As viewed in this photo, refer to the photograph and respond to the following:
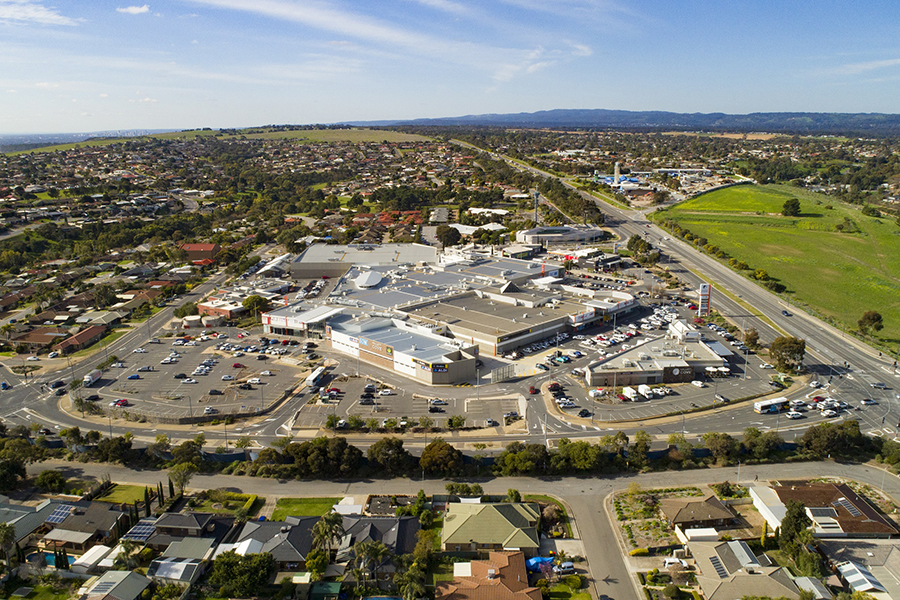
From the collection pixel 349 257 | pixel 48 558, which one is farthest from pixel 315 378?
pixel 349 257

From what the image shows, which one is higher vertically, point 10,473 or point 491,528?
point 10,473

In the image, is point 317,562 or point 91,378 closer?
point 317,562

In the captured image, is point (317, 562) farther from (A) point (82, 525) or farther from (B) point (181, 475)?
(A) point (82, 525)

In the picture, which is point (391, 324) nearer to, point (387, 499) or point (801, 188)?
point (387, 499)

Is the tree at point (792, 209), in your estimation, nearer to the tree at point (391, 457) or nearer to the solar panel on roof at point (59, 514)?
the tree at point (391, 457)

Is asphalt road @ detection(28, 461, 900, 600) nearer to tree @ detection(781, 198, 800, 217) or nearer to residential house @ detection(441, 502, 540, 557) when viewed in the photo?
residential house @ detection(441, 502, 540, 557)

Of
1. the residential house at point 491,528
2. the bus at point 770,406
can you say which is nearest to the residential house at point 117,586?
the residential house at point 491,528
